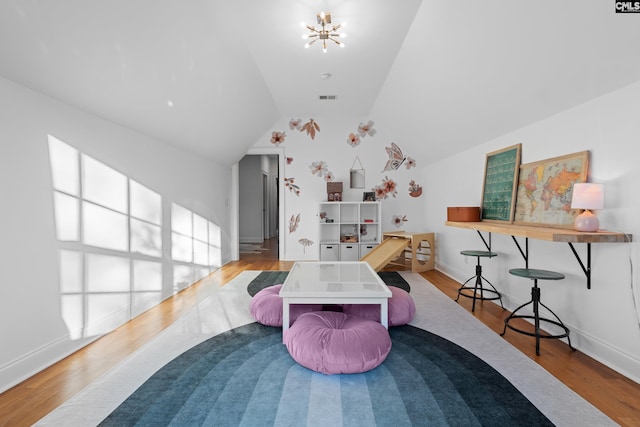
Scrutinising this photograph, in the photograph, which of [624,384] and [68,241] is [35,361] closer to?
[68,241]

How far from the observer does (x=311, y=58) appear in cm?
377

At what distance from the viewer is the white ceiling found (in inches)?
75.7

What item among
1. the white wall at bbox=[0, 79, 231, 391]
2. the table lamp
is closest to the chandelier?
the white wall at bbox=[0, 79, 231, 391]

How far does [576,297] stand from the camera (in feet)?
8.05

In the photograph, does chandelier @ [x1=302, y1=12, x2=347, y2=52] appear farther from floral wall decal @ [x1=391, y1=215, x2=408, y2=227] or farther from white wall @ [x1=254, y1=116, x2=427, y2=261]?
floral wall decal @ [x1=391, y1=215, x2=408, y2=227]

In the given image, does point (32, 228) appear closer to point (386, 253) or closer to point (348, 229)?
point (386, 253)

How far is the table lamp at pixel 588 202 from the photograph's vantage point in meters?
2.07

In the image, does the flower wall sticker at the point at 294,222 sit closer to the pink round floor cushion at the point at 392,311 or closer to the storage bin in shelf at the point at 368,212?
the storage bin in shelf at the point at 368,212

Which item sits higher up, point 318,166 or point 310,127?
point 310,127

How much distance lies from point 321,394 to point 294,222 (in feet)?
15.0

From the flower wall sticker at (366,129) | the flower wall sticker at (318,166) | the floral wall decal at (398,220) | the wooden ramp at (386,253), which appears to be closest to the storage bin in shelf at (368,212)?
the floral wall decal at (398,220)

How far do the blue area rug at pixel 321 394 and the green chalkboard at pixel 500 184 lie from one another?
5.59 ft

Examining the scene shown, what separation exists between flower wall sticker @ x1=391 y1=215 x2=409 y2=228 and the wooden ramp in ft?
2.90

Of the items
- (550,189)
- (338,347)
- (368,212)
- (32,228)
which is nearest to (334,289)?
(338,347)
